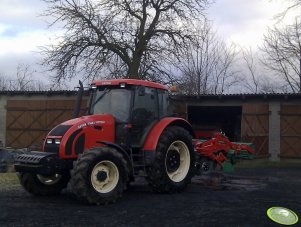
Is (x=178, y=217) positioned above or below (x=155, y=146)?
below

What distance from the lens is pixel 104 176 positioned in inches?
335

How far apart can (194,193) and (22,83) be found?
49390 mm

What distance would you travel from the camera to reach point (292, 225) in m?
7.06

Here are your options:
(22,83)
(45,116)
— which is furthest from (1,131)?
(22,83)

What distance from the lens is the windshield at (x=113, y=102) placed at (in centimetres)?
965

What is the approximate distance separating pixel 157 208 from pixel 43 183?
8.95 feet

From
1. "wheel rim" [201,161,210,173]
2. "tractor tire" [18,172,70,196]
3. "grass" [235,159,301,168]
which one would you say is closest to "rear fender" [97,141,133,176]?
"tractor tire" [18,172,70,196]

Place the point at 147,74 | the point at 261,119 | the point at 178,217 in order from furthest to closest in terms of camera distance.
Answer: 1. the point at 147,74
2. the point at 261,119
3. the point at 178,217

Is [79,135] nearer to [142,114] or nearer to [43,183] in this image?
[43,183]

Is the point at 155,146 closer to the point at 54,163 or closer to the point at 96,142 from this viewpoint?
the point at 96,142

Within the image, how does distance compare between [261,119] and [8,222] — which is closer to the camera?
[8,222]

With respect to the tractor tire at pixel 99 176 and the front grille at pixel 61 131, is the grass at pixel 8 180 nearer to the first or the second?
the front grille at pixel 61 131

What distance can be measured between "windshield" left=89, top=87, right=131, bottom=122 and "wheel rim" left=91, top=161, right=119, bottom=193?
131cm

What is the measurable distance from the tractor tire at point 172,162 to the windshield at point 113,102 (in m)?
1.04
